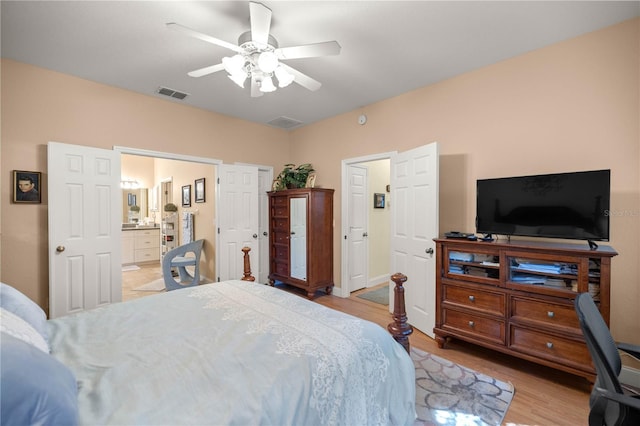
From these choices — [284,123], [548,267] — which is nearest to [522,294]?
[548,267]

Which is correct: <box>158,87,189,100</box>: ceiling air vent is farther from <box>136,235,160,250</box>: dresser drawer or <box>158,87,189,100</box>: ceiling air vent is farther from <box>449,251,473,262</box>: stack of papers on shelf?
<box>136,235,160,250</box>: dresser drawer

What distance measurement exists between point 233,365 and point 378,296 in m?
3.48

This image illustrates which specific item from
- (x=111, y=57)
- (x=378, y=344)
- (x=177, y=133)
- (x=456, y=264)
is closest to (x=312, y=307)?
(x=378, y=344)

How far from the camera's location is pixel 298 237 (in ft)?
14.4

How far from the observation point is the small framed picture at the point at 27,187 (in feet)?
9.02

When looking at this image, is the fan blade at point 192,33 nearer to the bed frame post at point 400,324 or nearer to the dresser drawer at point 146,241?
the bed frame post at point 400,324

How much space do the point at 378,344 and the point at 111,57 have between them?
3.39 meters

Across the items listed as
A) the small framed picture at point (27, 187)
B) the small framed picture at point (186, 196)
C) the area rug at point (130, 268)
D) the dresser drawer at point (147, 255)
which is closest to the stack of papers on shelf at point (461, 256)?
the small framed picture at point (27, 187)

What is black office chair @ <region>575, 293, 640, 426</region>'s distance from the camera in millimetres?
1104

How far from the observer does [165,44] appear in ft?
8.09

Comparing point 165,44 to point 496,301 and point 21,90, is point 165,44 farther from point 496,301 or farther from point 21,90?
point 496,301

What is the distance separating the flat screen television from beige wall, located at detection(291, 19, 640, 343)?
32 cm

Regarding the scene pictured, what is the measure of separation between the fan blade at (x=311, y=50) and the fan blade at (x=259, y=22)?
12cm

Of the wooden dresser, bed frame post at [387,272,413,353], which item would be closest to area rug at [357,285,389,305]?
the wooden dresser
